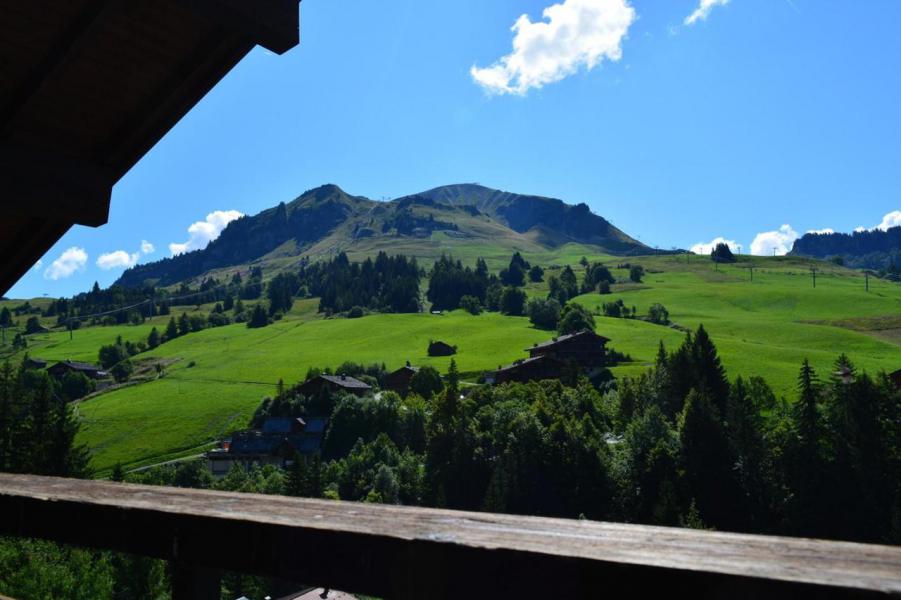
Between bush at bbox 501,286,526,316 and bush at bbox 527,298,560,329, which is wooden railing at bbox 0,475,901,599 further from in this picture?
bush at bbox 501,286,526,316

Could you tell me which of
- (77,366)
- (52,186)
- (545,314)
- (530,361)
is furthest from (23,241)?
(77,366)

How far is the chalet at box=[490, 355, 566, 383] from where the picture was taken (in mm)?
98062

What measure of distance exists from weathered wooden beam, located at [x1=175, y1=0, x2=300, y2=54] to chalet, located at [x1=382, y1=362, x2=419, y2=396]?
96.6 m

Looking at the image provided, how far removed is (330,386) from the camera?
9456 centimetres

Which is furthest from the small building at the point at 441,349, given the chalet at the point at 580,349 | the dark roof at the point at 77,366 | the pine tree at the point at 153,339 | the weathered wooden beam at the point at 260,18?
the weathered wooden beam at the point at 260,18

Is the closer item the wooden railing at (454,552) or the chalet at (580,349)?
the wooden railing at (454,552)

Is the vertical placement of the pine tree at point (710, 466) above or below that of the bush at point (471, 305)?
below

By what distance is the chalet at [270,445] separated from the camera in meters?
77.6

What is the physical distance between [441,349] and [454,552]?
11666 centimetres

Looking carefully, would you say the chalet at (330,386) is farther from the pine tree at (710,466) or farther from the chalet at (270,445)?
the pine tree at (710,466)

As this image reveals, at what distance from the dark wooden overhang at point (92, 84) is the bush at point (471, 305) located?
157 metres

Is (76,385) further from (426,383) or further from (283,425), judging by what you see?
(426,383)

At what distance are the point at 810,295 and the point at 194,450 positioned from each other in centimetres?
14046

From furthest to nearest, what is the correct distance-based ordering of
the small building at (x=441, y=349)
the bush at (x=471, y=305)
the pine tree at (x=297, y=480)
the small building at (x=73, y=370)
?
the bush at (x=471, y=305), the small building at (x=73, y=370), the small building at (x=441, y=349), the pine tree at (x=297, y=480)
